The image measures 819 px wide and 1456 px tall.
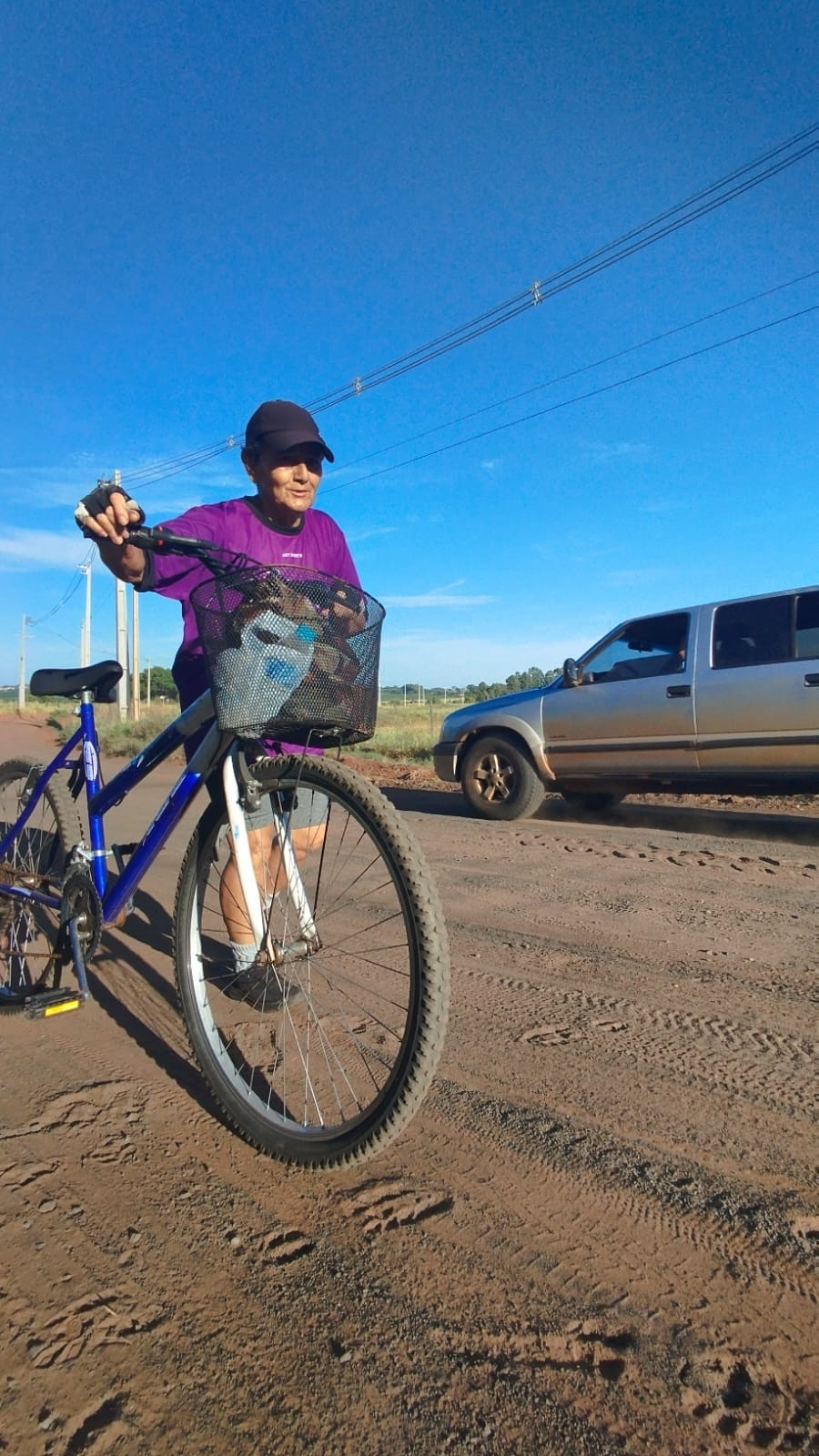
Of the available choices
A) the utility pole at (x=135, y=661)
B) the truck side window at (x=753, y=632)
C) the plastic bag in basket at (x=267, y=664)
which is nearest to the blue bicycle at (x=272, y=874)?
A: the plastic bag in basket at (x=267, y=664)

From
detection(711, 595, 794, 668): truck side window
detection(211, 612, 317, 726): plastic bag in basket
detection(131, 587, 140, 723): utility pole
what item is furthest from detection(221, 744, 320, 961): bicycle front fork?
detection(131, 587, 140, 723): utility pole

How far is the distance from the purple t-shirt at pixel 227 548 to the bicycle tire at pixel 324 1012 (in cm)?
60

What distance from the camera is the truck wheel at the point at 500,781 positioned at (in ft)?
23.4

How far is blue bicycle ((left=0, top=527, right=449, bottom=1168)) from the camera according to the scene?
1821 millimetres

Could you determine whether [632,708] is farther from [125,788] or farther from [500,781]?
[125,788]

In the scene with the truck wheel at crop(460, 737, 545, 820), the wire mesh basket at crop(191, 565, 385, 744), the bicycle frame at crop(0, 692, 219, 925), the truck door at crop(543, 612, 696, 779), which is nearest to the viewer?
the wire mesh basket at crop(191, 565, 385, 744)

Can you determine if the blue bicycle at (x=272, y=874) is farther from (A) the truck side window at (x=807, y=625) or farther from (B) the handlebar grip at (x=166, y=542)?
(A) the truck side window at (x=807, y=625)

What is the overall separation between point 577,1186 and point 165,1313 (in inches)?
34.0

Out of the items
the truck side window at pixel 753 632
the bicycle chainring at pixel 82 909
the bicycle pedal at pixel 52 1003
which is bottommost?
the bicycle pedal at pixel 52 1003

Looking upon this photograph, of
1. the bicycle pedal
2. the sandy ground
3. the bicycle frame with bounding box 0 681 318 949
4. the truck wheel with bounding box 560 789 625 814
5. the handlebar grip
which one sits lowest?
the sandy ground

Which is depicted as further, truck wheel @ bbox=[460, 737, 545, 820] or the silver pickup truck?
truck wheel @ bbox=[460, 737, 545, 820]

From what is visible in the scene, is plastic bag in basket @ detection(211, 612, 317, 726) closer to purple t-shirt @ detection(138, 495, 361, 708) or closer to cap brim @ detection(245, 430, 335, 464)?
purple t-shirt @ detection(138, 495, 361, 708)

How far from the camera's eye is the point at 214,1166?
1.91 m

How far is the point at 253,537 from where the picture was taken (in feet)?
8.71
